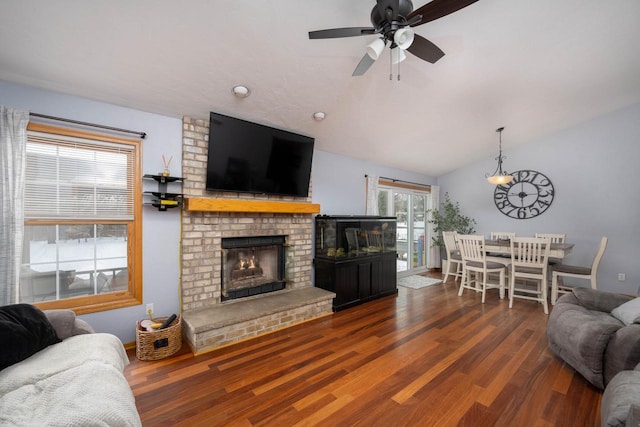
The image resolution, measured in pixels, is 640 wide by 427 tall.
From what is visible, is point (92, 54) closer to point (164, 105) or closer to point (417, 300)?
point (164, 105)

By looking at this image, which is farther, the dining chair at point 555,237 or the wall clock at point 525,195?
the wall clock at point 525,195

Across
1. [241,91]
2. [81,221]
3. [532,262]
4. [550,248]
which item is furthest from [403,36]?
[550,248]

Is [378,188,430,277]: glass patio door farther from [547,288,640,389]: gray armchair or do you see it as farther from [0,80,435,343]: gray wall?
[0,80,435,343]: gray wall

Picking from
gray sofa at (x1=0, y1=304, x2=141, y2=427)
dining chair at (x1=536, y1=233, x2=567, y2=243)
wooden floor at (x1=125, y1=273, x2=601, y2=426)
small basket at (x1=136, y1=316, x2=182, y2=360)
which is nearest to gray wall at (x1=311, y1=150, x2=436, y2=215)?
wooden floor at (x1=125, y1=273, x2=601, y2=426)

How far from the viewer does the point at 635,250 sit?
4.25 meters

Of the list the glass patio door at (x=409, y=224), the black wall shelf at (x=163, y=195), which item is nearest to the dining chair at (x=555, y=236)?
the glass patio door at (x=409, y=224)

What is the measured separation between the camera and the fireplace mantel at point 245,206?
2.71 meters

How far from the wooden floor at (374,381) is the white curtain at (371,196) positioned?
83.9 inches

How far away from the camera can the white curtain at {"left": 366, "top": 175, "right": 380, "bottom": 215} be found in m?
4.76

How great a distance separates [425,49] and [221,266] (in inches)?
114

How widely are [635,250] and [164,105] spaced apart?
7.00m

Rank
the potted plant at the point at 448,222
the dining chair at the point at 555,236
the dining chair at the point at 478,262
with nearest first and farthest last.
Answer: the dining chair at the point at 478,262 < the dining chair at the point at 555,236 < the potted plant at the point at 448,222

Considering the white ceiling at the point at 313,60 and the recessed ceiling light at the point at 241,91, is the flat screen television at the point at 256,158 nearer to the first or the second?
the white ceiling at the point at 313,60

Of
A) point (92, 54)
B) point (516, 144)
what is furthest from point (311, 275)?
point (516, 144)
